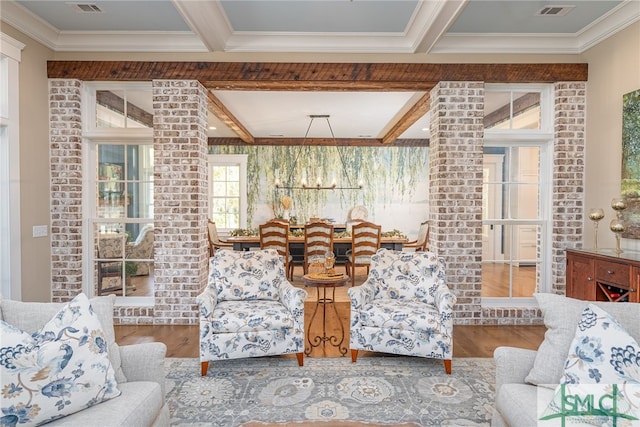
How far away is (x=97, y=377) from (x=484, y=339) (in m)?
3.43

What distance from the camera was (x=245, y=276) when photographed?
139 inches

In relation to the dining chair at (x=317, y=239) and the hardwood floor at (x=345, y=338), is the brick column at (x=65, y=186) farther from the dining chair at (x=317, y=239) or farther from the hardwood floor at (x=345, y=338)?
the dining chair at (x=317, y=239)

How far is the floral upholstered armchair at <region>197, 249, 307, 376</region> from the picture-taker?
10.00 feet

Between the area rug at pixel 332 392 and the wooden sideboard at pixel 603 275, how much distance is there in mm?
1153

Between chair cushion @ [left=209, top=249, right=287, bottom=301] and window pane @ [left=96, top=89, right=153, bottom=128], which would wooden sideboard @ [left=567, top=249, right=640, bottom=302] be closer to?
chair cushion @ [left=209, top=249, right=287, bottom=301]

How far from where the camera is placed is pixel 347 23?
3.88 meters

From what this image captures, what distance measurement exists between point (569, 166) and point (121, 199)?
500cm

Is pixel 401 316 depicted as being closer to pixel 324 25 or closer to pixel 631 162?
pixel 631 162

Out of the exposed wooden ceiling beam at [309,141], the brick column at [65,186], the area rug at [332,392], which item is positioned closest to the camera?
the area rug at [332,392]

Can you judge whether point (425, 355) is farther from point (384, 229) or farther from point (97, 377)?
point (384, 229)

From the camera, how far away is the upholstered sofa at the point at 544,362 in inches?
68.9

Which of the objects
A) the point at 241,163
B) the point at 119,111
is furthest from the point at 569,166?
the point at 241,163

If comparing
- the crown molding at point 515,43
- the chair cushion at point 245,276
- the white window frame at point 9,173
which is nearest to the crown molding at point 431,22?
the crown molding at point 515,43

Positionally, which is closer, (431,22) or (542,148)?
(431,22)
